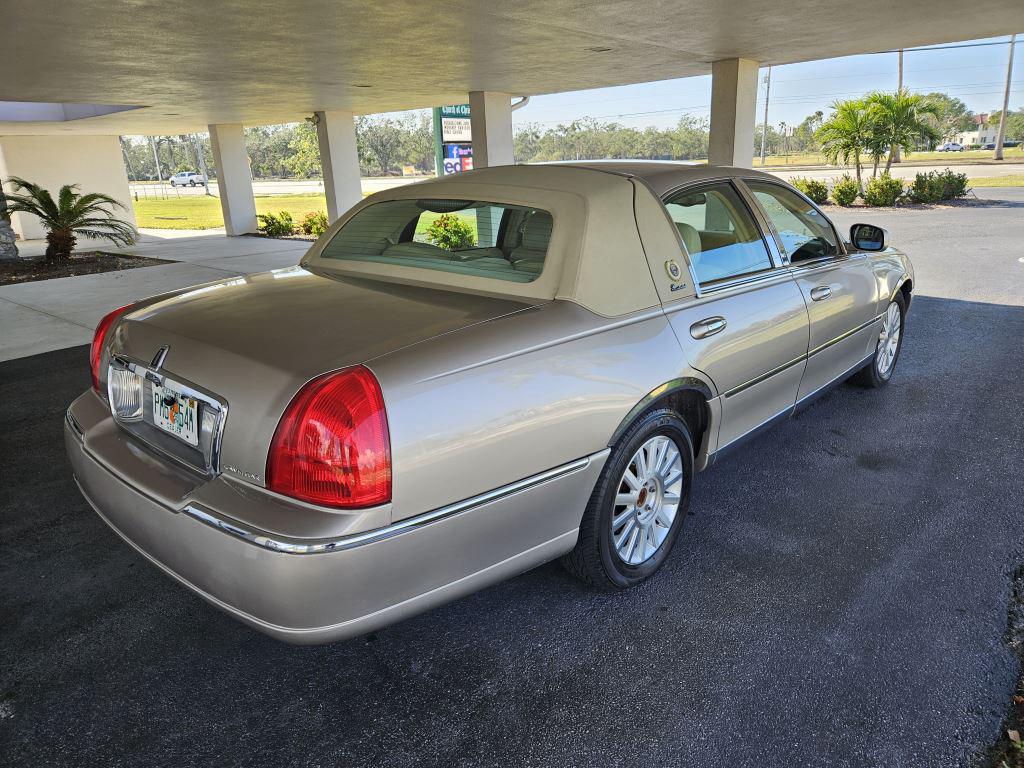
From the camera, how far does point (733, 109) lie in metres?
10.9

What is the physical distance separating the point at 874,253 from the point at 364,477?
A: 408 cm

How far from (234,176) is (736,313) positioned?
64.5 feet

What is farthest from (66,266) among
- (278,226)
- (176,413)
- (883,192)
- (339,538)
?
(883,192)

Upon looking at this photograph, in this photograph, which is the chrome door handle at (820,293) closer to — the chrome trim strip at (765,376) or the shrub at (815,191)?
the chrome trim strip at (765,376)

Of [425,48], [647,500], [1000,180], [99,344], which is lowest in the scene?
[647,500]

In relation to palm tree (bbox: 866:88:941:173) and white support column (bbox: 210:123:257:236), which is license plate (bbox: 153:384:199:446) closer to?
white support column (bbox: 210:123:257:236)

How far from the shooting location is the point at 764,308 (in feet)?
11.1

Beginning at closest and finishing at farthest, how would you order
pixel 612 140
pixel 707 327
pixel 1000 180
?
pixel 707 327, pixel 1000 180, pixel 612 140

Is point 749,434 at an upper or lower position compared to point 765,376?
lower

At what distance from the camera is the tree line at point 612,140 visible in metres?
23.4

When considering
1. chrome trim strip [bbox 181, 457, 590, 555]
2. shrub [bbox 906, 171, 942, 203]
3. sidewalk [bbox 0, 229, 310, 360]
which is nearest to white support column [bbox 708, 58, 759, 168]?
sidewalk [bbox 0, 229, 310, 360]

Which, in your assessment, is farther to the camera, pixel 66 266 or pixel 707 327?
pixel 66 266

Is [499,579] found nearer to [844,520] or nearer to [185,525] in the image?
[185,525]

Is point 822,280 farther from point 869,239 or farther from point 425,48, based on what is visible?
point 425,48
